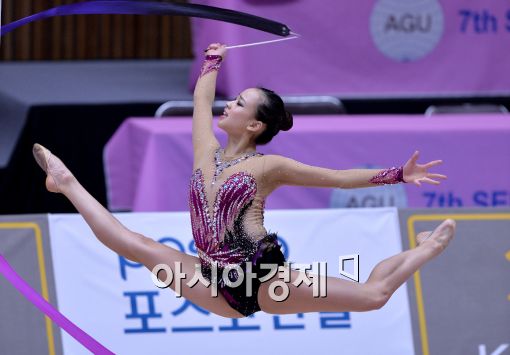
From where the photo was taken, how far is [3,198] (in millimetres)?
7641

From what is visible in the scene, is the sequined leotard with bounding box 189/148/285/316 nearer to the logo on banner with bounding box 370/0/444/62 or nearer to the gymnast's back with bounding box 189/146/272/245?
the gymnast's back with bounding box 189/146/272/245

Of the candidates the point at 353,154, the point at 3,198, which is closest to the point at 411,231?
the point at 353,154

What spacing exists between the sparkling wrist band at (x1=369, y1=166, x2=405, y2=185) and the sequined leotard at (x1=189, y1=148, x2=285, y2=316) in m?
0.47

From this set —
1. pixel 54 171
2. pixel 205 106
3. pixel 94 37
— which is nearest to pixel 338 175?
pixel 205 106

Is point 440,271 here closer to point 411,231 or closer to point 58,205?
point 411,231

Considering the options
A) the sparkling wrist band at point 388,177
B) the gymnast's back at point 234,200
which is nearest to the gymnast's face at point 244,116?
the gymnast's back at point 234,200

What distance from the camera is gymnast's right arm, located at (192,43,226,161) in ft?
14.8

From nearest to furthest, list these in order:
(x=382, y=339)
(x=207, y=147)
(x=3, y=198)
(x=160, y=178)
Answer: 1. (x=207, y=147)
2. (x=382, y=339)
3. (x=160, y=178)
4. (x=3, y=198)

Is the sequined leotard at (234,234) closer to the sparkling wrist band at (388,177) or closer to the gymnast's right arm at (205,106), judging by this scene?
the gymnast's right arm at (205,106)

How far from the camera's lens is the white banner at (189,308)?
5707 mm

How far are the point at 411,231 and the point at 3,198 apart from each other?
123 inches

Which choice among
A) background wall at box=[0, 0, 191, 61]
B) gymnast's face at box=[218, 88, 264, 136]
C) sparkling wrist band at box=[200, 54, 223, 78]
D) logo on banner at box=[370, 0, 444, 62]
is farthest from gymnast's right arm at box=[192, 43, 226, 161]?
background wall at box=[0, 0, 191, 61]

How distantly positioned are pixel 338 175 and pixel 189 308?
1.75m

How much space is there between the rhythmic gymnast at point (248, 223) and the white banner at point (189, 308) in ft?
4.37
